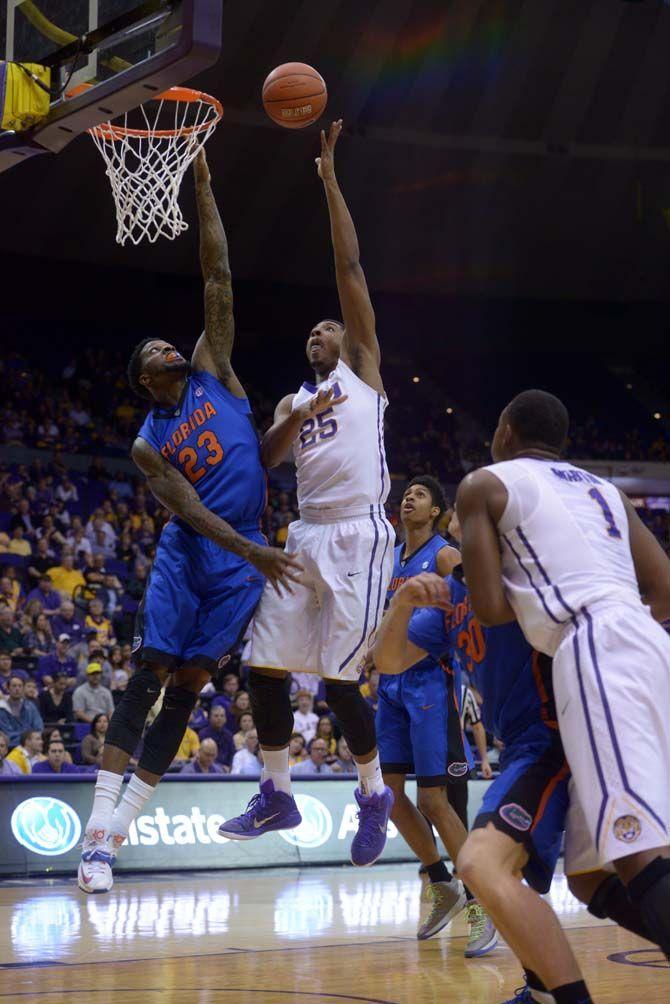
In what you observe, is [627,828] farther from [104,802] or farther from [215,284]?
[215,284]

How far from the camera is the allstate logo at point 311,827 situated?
430 inches

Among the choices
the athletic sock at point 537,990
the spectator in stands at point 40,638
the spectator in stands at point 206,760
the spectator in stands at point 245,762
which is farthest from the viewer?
the spectator in stands at point 40,638

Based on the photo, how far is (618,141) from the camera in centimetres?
2394

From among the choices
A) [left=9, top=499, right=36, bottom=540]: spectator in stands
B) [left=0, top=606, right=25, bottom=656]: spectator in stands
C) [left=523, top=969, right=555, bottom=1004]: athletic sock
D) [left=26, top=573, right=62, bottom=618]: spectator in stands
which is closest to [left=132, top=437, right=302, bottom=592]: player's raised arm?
[left=523, top=969, right=555, bottom=1004]: athletic sock

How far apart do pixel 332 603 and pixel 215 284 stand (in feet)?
5.92

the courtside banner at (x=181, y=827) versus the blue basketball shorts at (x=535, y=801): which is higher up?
the blue basketball shorts at (x=535, y=801)

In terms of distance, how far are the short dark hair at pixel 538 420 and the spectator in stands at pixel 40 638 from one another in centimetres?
1067

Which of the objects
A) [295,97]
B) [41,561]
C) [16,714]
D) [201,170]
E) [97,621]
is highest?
[295,97]

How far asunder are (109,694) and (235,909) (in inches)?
207

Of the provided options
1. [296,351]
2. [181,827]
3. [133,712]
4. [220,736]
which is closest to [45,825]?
[181,827]

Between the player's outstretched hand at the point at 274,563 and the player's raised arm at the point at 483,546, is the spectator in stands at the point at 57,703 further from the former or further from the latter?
the player's raised arm at the point at 483,546

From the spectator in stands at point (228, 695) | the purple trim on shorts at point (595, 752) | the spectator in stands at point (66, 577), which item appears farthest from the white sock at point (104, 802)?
the spectator in stands at point (66, 577)

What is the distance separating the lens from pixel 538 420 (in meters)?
4.15

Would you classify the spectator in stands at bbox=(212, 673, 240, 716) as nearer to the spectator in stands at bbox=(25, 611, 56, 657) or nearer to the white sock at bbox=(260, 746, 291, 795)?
the spectator in stands at bbox=(25, 611, 56, 657)
